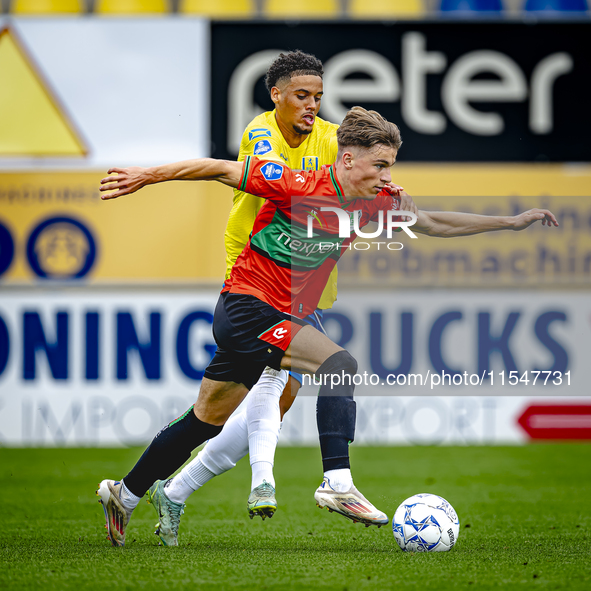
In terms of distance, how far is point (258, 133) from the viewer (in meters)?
4.14

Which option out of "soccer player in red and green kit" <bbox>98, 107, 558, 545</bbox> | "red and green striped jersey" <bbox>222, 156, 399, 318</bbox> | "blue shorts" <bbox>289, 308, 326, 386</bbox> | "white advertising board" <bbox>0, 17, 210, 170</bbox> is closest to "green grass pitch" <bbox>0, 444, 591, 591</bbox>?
"soccer player in red and green kit" <bbox>98, 107, 558, 545</bbox>

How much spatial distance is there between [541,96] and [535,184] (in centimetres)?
94

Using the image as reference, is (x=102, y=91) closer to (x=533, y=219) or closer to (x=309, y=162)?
(x=309, y=162)

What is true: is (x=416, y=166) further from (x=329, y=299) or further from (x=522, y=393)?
(x=329, y=299)

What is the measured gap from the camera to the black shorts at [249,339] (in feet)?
11.9

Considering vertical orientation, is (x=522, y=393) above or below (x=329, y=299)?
below

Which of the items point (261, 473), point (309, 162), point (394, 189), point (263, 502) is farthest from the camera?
point (309, 162)

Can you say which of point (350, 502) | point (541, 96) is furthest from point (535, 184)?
point (350, 502)

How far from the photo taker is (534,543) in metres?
3.86

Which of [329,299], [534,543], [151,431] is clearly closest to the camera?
[534,543]

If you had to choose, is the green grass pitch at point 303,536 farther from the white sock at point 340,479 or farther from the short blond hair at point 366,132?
the short blond hair at point 366,132

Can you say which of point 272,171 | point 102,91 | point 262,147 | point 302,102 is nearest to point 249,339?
point 272,171

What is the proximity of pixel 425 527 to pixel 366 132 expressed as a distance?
1.62m

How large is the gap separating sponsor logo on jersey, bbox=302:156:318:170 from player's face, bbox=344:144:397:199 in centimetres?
65
